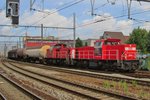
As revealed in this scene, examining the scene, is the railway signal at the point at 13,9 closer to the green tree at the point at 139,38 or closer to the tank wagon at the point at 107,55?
the tank wagon at the point at 107,55

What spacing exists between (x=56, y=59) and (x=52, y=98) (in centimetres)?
3071

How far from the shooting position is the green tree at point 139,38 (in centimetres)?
9283

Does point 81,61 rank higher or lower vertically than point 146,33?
lower

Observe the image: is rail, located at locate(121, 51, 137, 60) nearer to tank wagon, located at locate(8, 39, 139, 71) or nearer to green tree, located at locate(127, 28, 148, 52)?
tank wagon, located at locate(8, 39, 139, 71)

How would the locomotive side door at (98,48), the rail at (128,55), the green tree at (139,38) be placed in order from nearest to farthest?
the rail at (128,55), the locomotive side door at (98,48), the green tree at (139,38)

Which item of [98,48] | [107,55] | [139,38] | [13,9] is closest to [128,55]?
[107,55]

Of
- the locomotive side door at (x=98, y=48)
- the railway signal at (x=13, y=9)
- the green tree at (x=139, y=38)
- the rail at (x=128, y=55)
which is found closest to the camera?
the railway signal at (x=13, y=9)

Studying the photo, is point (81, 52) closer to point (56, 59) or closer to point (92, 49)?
point (92, 49)

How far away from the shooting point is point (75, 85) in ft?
64.4

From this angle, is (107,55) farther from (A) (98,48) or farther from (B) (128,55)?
(B) (128,55)

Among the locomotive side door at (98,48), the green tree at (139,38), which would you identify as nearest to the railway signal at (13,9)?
the locomotive side door at (98,48)

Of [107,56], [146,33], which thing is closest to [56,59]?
[107,56]

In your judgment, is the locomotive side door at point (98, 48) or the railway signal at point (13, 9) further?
the locomotive side door at point (98, 48)

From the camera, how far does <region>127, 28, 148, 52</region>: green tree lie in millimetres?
92831
